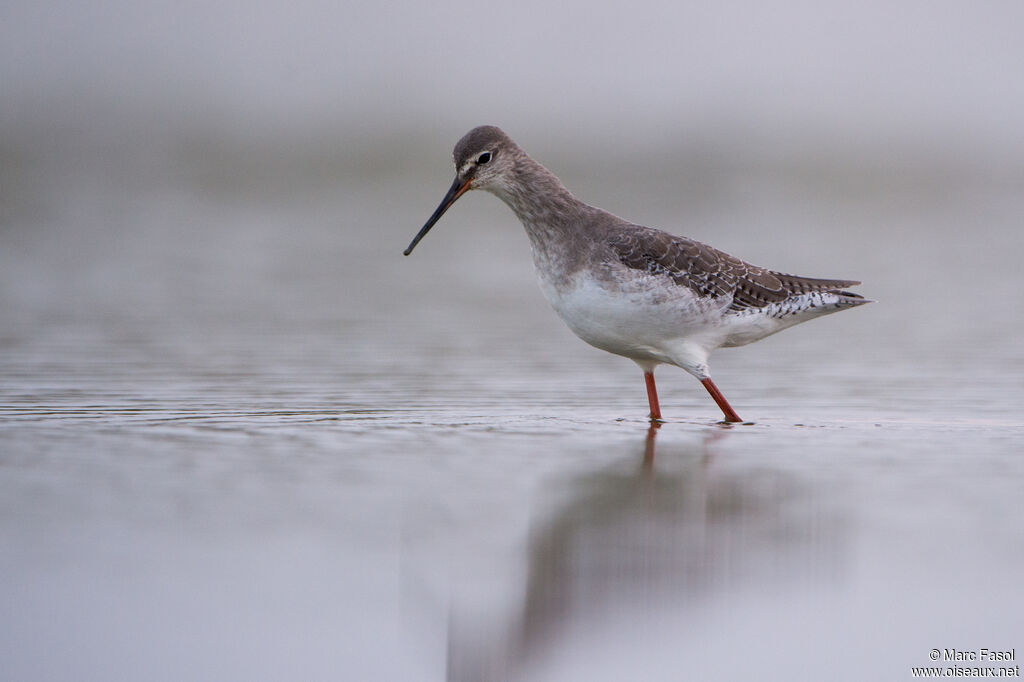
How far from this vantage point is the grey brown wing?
8.80 metres

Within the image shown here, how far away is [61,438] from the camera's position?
7.49 metres

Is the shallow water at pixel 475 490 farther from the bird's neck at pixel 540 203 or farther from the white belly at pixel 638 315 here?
the bird's neck at pixel 540 203

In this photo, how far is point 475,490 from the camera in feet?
21.4

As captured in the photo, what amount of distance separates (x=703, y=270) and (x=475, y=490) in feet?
10.8

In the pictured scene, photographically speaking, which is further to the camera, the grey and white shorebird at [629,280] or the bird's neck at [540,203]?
the bird's neck at [540,203]

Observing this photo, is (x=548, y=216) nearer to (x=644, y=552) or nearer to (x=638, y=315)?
(x=638, y=315)

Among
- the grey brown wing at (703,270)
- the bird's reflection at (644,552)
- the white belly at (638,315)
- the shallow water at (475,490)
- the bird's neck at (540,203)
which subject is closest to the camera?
the shallow water at (475,490)

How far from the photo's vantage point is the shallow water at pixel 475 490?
187 inches

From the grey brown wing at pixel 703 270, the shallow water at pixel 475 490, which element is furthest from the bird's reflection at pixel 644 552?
the grey brown wing at pixel 703 270

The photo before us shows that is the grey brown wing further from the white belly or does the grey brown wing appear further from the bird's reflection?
the bird's reflection

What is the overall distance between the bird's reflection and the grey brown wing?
222cm

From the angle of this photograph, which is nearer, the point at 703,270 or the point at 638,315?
the point at 638,315

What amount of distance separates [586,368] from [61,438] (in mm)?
4964

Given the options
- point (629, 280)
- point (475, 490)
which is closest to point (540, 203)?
point (629, 280)
